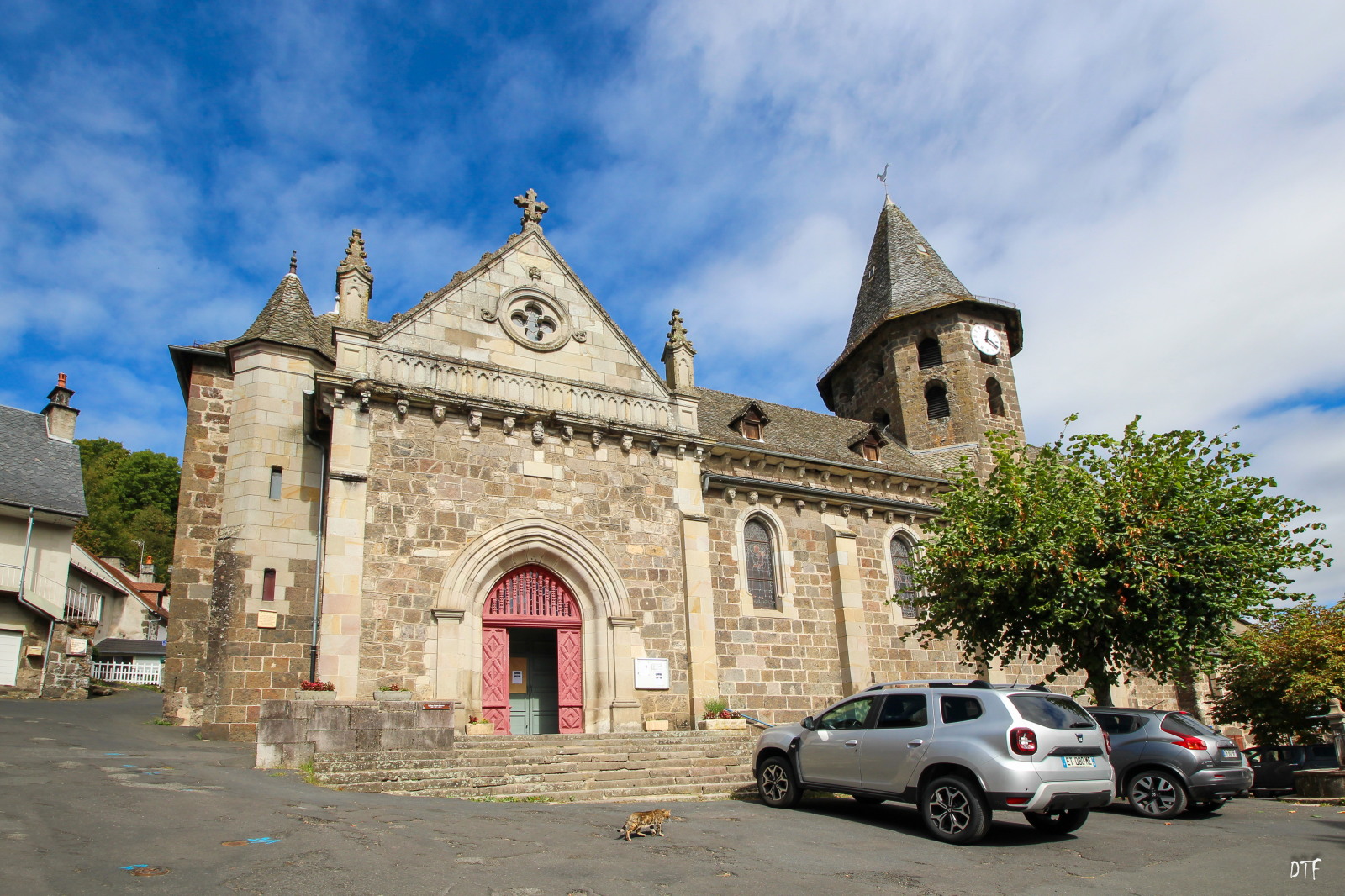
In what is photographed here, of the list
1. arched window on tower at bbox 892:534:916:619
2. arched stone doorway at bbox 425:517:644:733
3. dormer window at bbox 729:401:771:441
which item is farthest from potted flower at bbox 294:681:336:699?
arched window on tower at bbox 892:534:916:619

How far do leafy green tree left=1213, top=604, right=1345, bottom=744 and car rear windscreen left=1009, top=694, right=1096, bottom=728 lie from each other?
14794 mm

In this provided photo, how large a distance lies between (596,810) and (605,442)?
939 centimetres

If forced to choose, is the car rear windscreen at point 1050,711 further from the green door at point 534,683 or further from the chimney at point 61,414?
the chimney at point 61,414

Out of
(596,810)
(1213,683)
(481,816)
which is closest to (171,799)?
(481,816)

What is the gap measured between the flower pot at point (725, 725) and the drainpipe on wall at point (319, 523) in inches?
277

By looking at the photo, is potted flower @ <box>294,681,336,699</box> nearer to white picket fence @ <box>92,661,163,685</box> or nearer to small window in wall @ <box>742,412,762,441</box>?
small window in wall @ <box>742,412,762,441</box>

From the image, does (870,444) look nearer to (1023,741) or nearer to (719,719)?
(719,719)

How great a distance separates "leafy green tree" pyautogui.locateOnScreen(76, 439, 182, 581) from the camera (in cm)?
5612

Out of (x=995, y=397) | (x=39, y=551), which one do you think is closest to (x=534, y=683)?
(x=39, y=551)

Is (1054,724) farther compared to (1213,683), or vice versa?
(1213,683)

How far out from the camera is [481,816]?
8.93 m

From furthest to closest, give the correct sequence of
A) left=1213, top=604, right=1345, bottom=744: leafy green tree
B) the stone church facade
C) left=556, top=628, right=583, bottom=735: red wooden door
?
left=1213, top=604, right=1345, bottom=744: leafy green tree → left=556, top=628, right=583, bottom=735: red wooden door → the stone church facade

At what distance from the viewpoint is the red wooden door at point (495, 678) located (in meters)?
16.0

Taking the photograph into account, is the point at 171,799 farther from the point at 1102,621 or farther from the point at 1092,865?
the point at 1102,621
